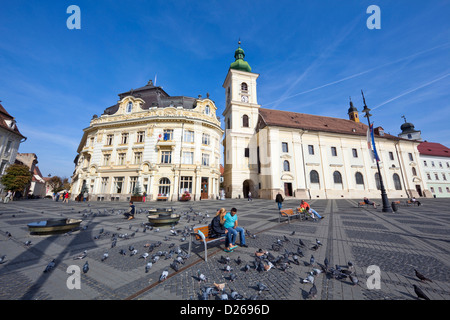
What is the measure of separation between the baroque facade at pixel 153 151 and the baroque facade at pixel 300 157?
6152 millimetres

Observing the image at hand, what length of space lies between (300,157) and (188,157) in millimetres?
18798

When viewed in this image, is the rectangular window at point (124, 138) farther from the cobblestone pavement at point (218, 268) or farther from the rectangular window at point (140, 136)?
the cobblestone pavement at point (218, 268)

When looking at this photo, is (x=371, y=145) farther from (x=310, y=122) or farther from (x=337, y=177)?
(x=310, y=122)

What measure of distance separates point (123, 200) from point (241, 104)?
25.3 meters

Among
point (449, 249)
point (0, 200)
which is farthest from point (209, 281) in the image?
point (0, 200)

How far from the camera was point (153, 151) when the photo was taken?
24.8 metres

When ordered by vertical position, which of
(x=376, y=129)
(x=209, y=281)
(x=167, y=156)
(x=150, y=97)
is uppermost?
(x=150, y=97)

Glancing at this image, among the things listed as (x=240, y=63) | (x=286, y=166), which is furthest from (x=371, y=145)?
(x=240, y=63)

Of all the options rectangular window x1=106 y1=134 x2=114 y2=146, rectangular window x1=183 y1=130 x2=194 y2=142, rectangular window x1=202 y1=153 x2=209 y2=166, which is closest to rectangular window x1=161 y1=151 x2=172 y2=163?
rectangular window x1=183 y1=130 x2=194 y2=142

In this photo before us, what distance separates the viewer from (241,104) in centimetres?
3278

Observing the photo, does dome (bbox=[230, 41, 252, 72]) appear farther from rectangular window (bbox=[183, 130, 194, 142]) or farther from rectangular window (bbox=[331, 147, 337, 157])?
rectangular window (bbox=[331, 147, 337, 157])

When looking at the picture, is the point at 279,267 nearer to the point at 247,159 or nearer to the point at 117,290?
the point at 117,290

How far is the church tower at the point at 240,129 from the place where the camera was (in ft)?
99.6

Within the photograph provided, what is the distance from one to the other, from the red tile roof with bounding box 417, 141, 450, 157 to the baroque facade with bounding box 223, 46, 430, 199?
14160 millimetres
